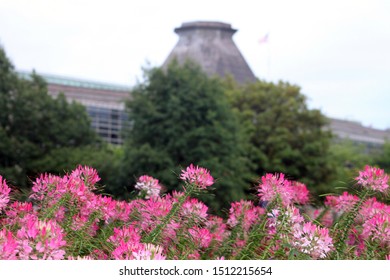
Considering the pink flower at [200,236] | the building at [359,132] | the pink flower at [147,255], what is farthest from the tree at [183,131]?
the building at [359,132]

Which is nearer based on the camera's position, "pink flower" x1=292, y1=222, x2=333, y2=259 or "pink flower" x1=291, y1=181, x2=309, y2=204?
"pink flower" x1=292, y1=222, x2=333, y2=259

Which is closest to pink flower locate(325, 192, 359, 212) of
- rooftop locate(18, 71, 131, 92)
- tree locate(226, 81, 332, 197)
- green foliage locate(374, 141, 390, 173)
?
tree locate(226, 81, 332, 197)

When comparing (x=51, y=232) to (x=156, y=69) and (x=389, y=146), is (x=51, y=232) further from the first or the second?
(x=389, y=146)

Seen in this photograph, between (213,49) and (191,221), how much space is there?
10218 centimetres

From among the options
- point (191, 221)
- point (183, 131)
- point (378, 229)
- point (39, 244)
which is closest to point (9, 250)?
point (39, 244)

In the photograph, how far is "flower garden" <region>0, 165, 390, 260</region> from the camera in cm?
350

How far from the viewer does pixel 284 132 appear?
1641 inches

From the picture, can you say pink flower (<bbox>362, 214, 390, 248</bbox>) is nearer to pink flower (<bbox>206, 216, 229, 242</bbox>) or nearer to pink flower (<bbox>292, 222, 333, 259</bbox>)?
pink flower (<bbox>292, 222, 333, 259</bbox>)

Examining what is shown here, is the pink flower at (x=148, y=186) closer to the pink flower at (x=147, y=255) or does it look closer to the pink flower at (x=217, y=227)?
the pink flower at (x=217, y=227)

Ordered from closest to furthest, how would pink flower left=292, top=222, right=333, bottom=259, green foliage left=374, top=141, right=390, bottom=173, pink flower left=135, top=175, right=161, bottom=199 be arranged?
1. pink flower left=292, top=222, right=333, bottom=259
2. pink flower left=135, top=175, right=161, bottom=199
3. green foliage left=374, top=141, right=390, bottom=173

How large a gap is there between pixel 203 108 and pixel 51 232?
34.0 metres

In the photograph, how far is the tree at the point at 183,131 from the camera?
34.6 m

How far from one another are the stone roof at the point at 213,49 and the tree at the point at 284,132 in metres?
59.1

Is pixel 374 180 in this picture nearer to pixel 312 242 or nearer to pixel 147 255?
pixel 312 242
